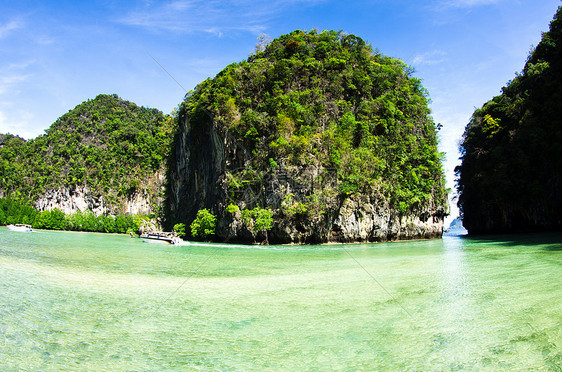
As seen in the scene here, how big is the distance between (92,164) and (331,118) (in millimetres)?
60533

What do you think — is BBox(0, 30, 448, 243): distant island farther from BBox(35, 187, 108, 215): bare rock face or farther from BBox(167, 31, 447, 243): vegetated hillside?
BBox(35, 187, 108, 215): bare rock face

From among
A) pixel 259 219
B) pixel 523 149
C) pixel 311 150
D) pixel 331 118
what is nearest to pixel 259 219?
pixel 259 219

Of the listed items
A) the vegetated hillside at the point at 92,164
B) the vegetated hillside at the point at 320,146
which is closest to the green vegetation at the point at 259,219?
the vegetated hillside at the point at 320,146

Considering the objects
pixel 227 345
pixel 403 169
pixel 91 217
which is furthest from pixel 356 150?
pixel 91 217

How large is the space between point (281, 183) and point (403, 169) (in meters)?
12.5

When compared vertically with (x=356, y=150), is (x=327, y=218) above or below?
below

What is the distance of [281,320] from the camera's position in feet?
21.3

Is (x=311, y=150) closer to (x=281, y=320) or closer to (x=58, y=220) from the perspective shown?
(x=281, y=320)

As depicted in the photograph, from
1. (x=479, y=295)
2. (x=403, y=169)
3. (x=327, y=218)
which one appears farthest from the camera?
(x=403, y=169)

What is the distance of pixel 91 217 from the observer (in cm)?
6009

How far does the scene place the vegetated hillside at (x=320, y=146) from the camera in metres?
27.8

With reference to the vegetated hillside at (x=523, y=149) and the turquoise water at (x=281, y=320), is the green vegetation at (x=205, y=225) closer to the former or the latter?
the turquoise water at (x=281, y=320)

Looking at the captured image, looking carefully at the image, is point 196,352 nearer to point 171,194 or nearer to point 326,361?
point 326,361

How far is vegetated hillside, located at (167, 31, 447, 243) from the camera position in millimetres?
27781
